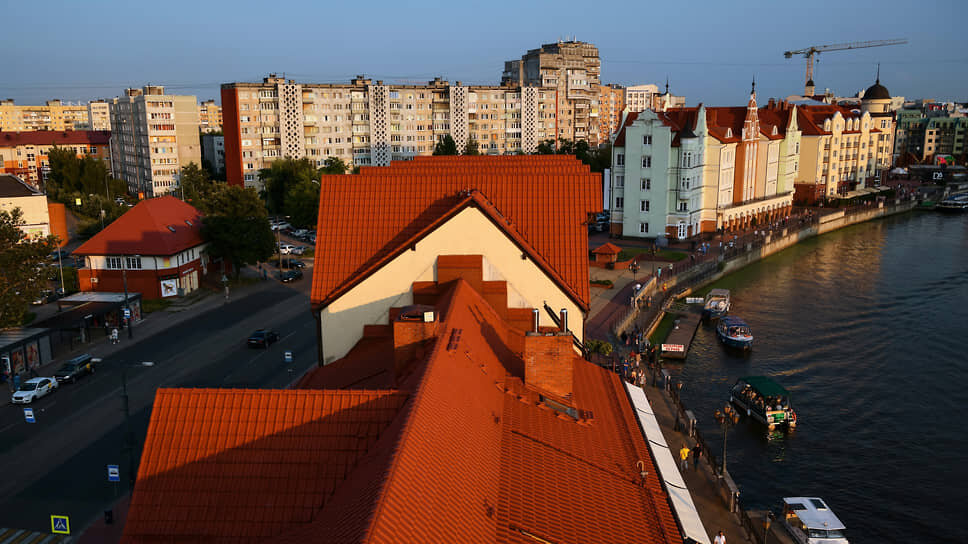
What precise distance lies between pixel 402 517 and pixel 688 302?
54274mm

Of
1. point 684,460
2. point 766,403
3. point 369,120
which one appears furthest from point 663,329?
point 369,120

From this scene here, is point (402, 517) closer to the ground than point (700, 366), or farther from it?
farther from it

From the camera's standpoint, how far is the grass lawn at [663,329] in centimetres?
5169

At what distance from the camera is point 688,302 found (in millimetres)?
61062

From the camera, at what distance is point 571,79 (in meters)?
152

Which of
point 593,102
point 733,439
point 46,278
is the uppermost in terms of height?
point 593,102

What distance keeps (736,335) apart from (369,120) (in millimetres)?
80037

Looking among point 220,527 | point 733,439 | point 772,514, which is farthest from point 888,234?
point 220,527

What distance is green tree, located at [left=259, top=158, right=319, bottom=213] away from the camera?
9694 centimetres

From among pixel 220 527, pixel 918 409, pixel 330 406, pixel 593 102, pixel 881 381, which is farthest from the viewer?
pixel 593 102

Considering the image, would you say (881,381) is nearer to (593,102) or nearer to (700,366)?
(700,366)

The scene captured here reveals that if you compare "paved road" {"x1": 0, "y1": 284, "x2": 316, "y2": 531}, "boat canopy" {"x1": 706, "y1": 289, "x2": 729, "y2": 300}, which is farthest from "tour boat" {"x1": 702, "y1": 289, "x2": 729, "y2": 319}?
"paved road" {"x1": 0, "y1": 284, "x2": 316, "y2": 531}

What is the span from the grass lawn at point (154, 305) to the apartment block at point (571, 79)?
96.3 meters

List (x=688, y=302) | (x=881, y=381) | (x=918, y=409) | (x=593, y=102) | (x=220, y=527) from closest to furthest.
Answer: (x=220, y=527), (x=918, y=409), (x=881, y=381), (x=688, y=302), (x=593, y=102)
